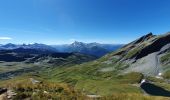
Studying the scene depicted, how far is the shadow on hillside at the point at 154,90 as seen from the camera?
139 meters

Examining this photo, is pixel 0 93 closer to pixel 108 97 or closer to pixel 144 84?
pixel 108 97

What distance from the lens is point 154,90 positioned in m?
146

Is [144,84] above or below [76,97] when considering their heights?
below

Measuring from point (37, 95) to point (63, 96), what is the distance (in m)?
2.52

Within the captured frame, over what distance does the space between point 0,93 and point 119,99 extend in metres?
13.1

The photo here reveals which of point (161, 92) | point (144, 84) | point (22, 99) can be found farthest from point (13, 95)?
point (144, 84)

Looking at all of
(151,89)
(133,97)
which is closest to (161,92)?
(151,89)

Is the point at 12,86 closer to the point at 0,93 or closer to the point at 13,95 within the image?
the point at 0,93

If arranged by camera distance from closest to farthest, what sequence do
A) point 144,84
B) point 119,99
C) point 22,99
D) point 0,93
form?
point 22,99
point 119,99
point 0,93
point 144,84

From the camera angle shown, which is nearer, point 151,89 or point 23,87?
point 23,87

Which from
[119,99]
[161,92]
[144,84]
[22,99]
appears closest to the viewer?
[22,99]

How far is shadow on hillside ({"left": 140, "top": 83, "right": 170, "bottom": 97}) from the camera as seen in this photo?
139150mm

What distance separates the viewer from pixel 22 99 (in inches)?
923

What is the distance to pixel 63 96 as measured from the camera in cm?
2398
